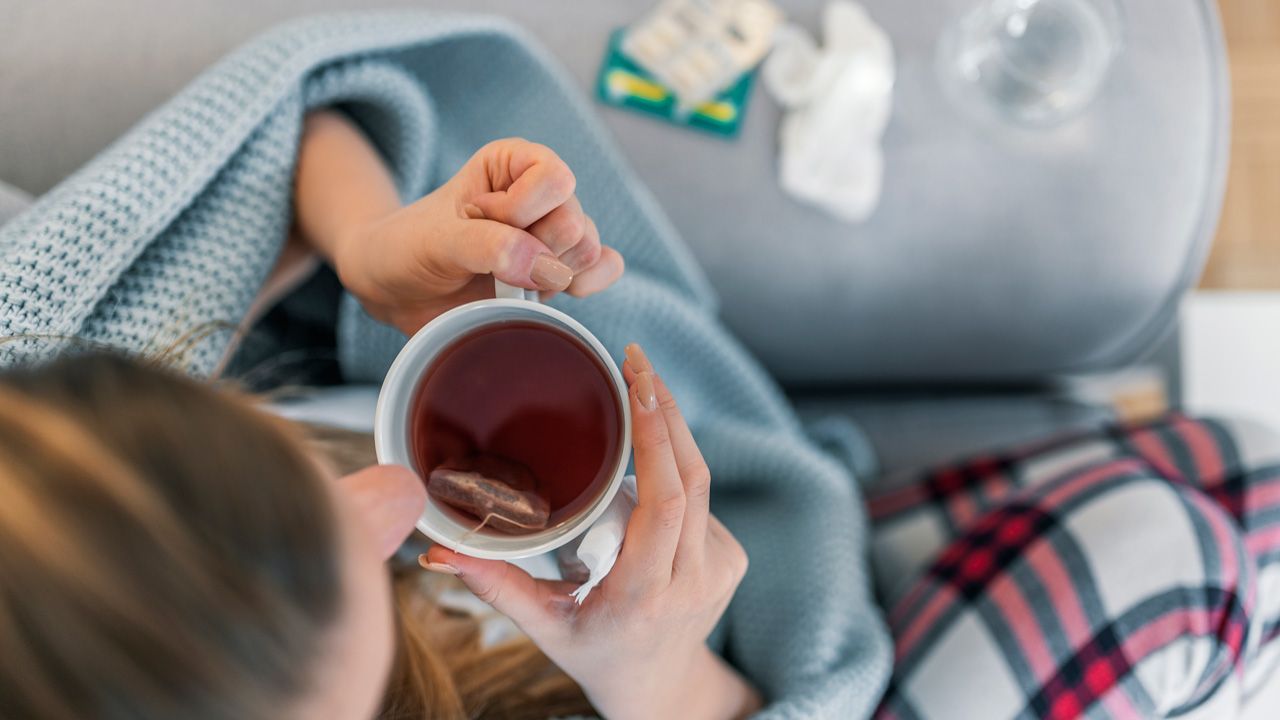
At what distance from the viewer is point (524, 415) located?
1.14 ft

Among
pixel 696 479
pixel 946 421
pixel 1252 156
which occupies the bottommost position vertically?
pixel 946 421

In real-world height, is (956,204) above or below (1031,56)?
below

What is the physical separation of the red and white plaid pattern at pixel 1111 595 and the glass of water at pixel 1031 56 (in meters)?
0.32

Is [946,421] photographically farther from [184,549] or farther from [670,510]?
[184,549]

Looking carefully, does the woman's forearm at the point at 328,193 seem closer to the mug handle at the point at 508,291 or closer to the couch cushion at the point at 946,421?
the mug handle at the point at 508,291

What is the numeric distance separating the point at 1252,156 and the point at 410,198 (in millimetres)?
1165

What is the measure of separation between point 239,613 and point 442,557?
8 centimetres

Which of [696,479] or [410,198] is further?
[410,198]

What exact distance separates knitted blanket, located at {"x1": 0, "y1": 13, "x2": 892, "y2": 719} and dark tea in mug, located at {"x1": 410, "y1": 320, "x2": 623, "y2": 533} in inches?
2.3

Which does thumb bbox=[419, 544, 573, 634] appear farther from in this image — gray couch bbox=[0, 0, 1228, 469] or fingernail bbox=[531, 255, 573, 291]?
gray couch bbox=[0, 0, 1228, 469]

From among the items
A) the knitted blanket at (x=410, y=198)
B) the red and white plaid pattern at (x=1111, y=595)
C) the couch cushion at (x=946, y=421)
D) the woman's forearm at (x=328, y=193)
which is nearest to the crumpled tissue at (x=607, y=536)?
the knitted blanket at (x=410, y=198)

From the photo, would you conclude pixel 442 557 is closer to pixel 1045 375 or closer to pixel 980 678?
pixel 980 678

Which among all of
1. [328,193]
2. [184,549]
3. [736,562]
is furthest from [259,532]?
[328,193]

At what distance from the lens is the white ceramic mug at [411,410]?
11.7 inches
